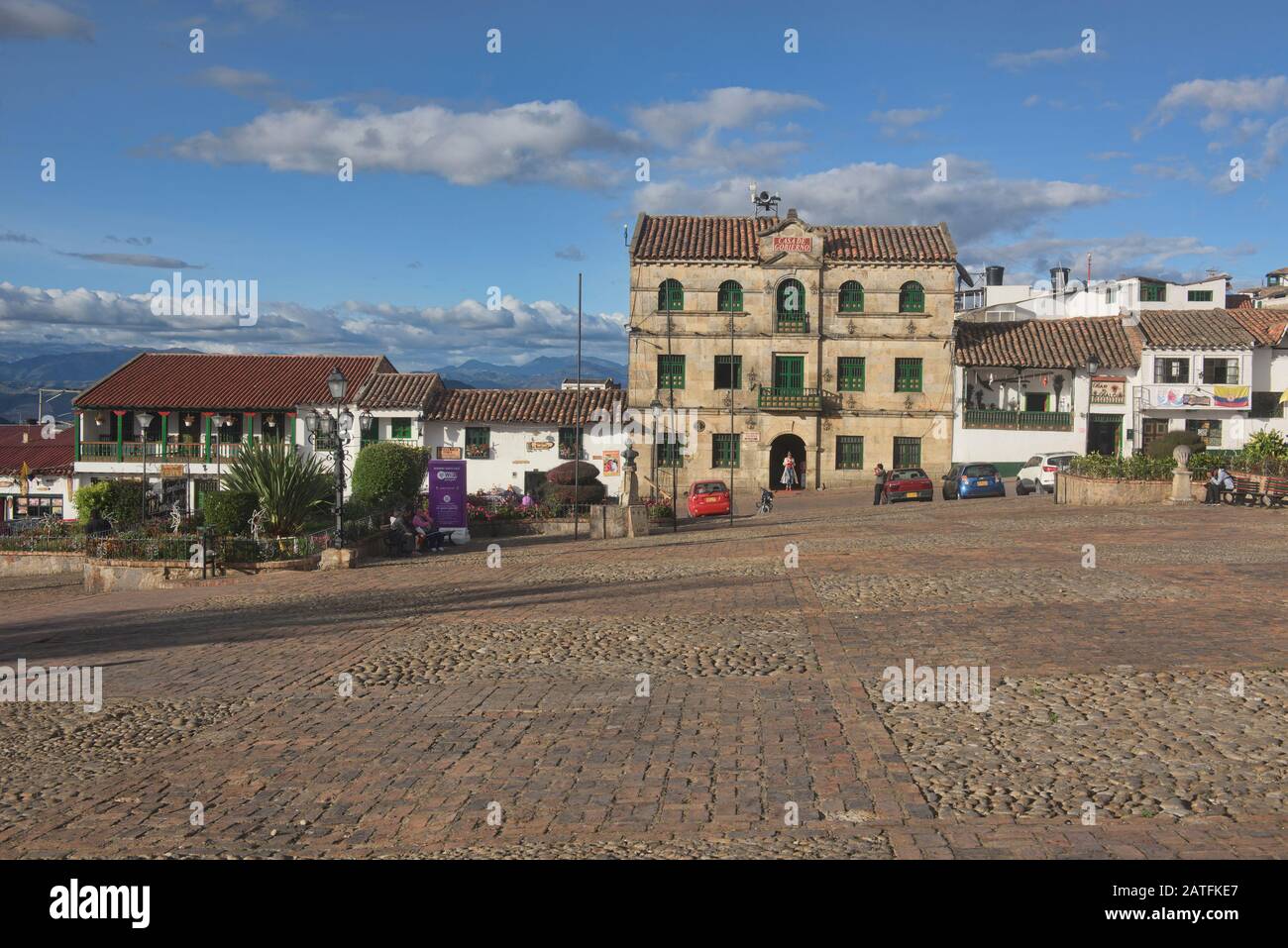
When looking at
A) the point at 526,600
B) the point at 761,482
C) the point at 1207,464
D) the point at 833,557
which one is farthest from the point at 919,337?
the point at 526,600

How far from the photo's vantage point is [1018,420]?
139 ft

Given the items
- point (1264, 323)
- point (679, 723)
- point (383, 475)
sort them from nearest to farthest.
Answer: point (679, 723), point (383, 475), point (1264, 323)

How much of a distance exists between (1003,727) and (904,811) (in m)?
1.98

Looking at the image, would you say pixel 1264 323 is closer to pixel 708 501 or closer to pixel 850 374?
pixel 850 374

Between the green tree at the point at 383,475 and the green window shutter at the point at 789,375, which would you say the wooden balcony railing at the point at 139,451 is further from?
the green window shutter at the point at 789,375

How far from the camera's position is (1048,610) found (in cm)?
1230

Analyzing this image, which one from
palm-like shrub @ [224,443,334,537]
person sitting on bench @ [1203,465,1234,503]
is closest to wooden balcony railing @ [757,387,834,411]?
person sitting on bench @ [1203,465,1234,503]

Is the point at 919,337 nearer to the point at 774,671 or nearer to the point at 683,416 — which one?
the point at 683,416

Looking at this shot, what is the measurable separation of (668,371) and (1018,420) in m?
13.9

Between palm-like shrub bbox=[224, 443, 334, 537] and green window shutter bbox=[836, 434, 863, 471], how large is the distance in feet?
81.2

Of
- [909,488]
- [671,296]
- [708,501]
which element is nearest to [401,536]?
[708,501]

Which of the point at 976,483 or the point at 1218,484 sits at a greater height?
the point at 1218,484

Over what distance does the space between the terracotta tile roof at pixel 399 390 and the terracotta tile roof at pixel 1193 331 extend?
93.5 feet

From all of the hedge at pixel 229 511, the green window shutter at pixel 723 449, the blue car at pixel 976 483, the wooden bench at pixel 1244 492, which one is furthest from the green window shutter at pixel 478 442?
the wooden bench at pixel 1244 492
